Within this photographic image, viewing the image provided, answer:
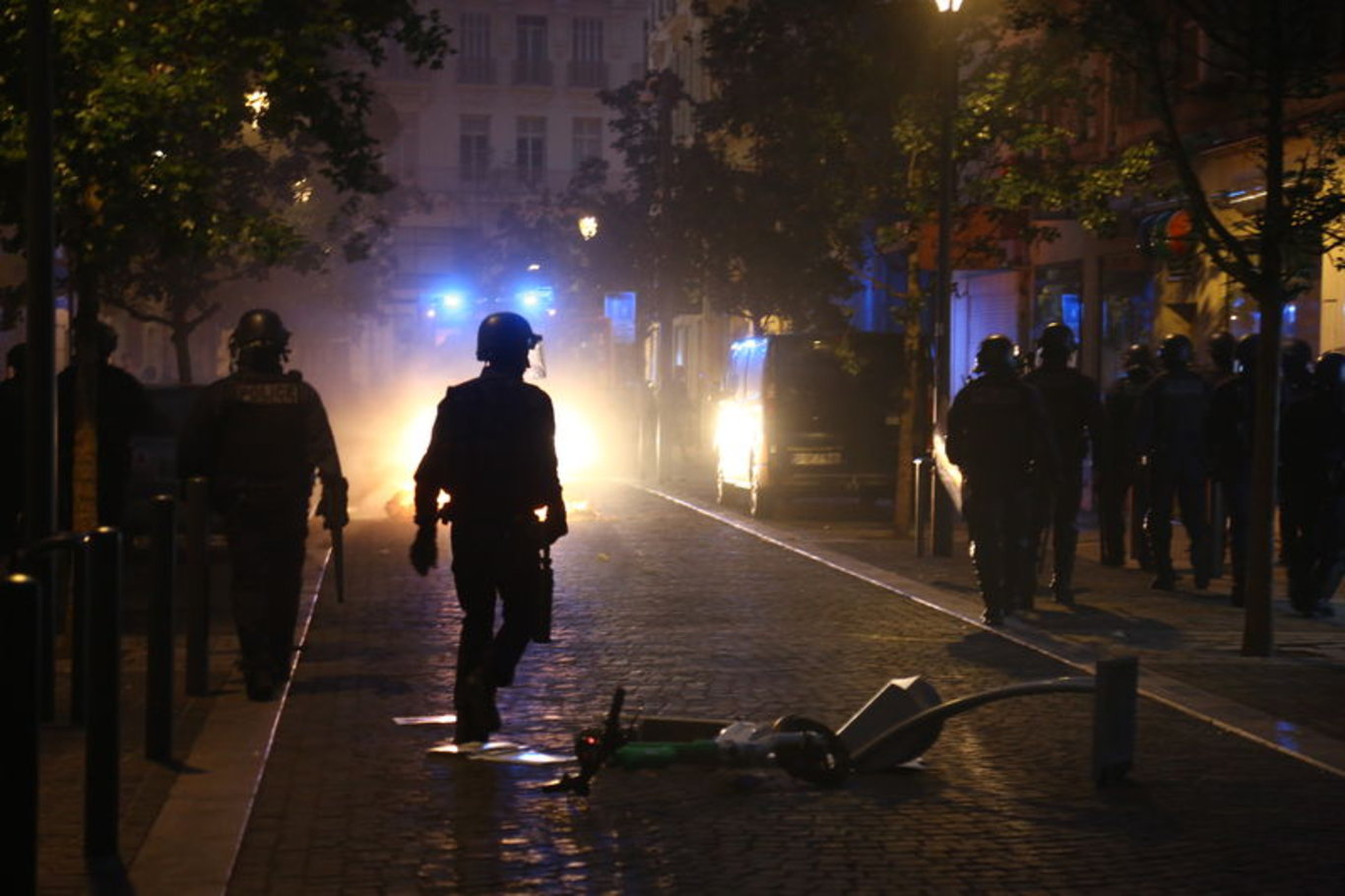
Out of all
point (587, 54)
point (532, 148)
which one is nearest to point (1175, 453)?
point (532, 148)

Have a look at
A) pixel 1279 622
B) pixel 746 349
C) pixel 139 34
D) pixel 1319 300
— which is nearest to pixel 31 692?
pixel 139 34

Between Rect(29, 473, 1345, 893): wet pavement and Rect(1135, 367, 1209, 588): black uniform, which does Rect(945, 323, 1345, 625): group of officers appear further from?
Rect(29, 473, 1345, 893): wet pavement

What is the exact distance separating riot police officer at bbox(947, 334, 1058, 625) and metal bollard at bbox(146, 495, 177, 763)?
6.62 meters

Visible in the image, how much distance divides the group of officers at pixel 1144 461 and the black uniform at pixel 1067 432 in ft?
0.05

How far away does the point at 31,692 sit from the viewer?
4891mm

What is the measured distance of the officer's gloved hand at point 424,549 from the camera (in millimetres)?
9641

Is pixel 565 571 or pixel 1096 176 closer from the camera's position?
pixel 565 571

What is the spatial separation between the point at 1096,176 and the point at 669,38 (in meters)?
60.7

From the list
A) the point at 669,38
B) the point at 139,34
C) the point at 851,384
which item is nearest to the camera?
the point at 139,34

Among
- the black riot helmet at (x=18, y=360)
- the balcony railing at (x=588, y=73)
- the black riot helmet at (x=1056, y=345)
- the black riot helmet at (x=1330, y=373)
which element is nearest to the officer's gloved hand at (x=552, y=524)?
the black riot helmet at (x=18, y=360)

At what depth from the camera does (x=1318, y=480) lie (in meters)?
15.6

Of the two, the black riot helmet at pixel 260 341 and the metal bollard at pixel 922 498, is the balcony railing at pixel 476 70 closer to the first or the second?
the metal bollard at pixel 922 498

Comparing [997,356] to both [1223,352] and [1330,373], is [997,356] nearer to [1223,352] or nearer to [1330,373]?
[1330,373]

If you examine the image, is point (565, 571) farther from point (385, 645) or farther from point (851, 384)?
point (851, 384)
